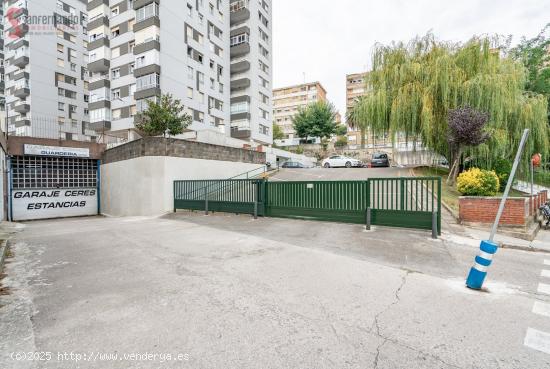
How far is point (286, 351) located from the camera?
2402 mm

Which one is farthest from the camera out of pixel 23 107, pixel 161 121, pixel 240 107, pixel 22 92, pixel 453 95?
pixel 240 107

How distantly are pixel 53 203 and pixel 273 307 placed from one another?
21007mm

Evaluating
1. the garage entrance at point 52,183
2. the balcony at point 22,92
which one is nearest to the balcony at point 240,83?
the garage entrance at point 52,183

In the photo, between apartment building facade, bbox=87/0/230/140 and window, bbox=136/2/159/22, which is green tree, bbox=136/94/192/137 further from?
window, bbox=136/2/159/22

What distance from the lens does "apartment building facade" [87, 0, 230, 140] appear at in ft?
90.8

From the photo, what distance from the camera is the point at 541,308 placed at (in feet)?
10.8

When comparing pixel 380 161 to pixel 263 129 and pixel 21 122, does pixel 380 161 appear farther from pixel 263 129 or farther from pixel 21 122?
pixel 21 122

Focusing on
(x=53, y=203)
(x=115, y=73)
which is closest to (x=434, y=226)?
(x=53, y=203)

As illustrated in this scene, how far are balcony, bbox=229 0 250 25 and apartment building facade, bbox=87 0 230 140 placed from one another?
302cm

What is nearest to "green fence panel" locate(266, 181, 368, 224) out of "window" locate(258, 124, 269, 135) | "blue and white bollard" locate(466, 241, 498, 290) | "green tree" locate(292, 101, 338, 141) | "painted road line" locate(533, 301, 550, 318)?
"blue and white bollard" locate(466, 241, 498, 290)

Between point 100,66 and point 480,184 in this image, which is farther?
point 100,66

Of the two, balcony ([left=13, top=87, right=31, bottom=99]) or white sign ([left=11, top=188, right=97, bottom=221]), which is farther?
balcony ([left=13, top=87, right=31, bottom=99])

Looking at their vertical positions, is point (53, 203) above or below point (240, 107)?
below

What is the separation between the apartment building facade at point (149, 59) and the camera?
90.8ft
